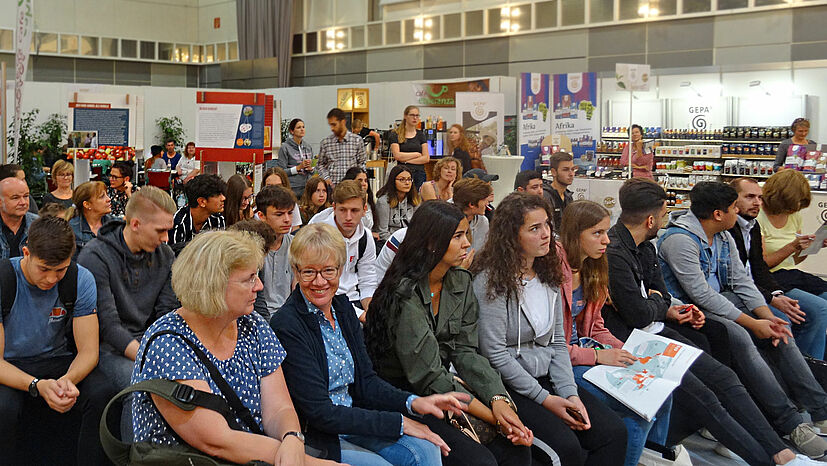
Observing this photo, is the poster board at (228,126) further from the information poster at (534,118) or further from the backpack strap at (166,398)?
the backpack strap at (166,398)

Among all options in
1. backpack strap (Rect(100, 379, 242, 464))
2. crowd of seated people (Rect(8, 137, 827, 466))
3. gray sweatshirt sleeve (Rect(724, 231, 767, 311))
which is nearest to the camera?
backpack strap (Rect(100, 379, 242, 464))

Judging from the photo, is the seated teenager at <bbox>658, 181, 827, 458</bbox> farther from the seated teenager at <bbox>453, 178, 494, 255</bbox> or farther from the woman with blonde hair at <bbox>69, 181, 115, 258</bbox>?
the woman with blonde hair at <bbox>69, 181, 115, 258</bbox>

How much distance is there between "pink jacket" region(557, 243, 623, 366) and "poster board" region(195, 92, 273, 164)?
5.63 meters

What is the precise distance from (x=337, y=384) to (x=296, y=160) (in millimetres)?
6996

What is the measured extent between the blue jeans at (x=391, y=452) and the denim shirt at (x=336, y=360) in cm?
16

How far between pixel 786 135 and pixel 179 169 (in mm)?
10167

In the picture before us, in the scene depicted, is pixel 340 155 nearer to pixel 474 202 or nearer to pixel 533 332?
pixel 474 202

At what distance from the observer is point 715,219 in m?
4.75

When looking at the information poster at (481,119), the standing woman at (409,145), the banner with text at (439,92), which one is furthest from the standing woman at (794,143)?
the banner with text at (439,92)

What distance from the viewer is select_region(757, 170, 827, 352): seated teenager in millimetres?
5465

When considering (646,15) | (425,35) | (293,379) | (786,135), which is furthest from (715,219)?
(425,35)

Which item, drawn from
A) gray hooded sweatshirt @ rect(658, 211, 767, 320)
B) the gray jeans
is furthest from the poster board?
the gray jeans

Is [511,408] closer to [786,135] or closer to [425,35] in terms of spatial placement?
[786,135]

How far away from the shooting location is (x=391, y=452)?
9.02 feet
